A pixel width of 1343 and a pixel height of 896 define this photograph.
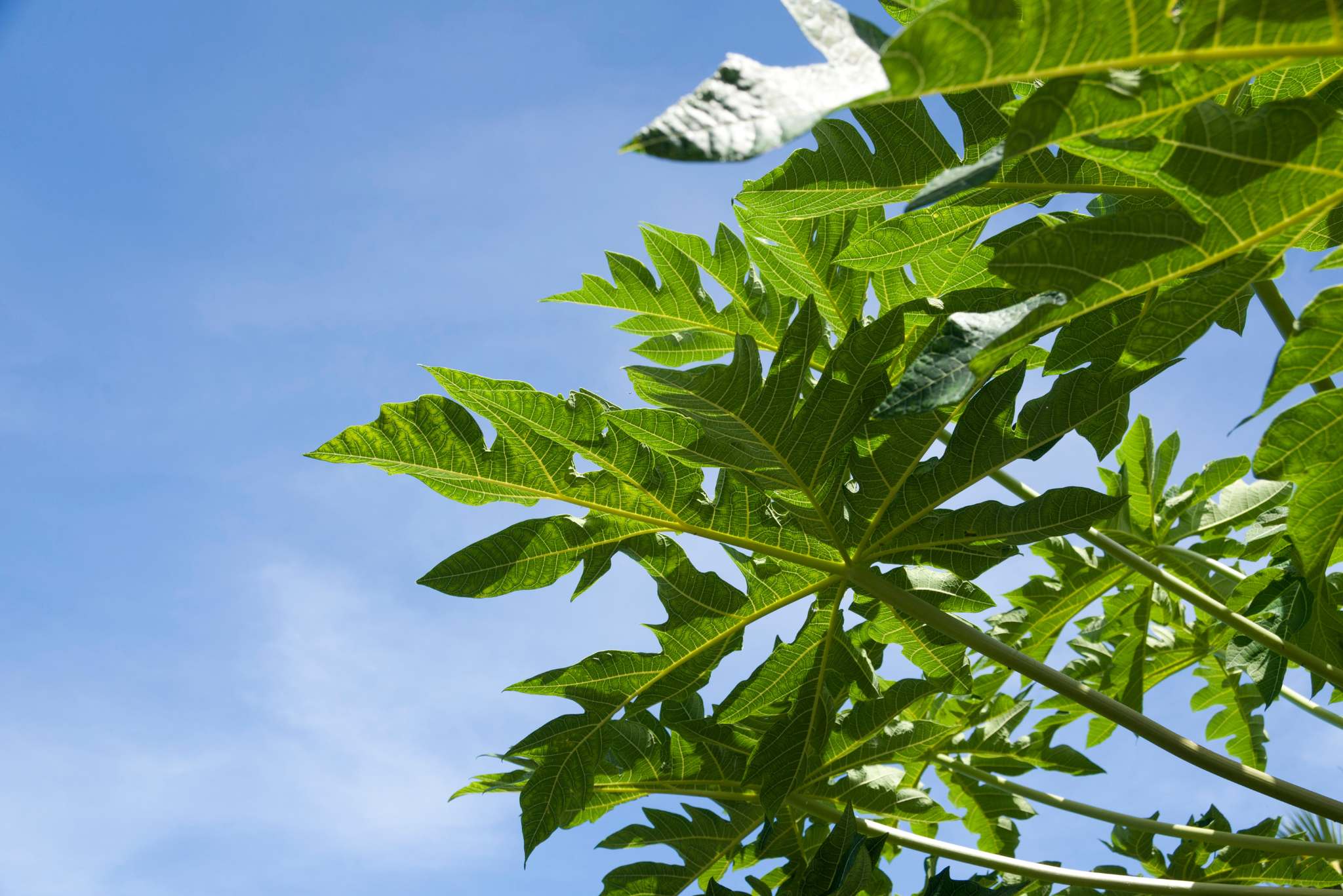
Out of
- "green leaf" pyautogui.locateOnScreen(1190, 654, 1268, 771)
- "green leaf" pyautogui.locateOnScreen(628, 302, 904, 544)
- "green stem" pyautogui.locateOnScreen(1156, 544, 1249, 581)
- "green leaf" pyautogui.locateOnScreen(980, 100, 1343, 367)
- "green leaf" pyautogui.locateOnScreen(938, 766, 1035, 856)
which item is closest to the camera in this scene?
"green leaf" pyautogui.locateOnScreen(980, 100, 1343, 367)

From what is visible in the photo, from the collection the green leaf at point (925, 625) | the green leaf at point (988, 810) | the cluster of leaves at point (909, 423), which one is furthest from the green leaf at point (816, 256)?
the green leaf at point (988, 810)

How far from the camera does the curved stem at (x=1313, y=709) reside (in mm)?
3138

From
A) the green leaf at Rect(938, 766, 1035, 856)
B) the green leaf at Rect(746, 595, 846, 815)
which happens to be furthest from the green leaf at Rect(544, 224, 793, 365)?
the green leaf at Rect(938, 766, 1035, 856)

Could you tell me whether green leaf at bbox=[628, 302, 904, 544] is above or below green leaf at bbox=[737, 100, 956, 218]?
below

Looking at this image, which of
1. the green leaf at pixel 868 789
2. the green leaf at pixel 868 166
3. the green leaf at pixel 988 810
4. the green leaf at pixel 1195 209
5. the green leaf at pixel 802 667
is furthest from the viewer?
the green leaf at pixel 988 810

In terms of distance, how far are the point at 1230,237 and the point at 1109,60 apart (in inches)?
15.9

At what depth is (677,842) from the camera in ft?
9.04

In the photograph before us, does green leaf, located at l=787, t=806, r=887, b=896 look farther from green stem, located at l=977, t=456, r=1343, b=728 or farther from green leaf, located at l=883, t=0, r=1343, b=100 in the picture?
green leaf, located at l=883, t=0, r=1343, b=100

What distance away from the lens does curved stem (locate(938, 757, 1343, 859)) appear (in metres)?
2.25

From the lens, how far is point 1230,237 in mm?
1354

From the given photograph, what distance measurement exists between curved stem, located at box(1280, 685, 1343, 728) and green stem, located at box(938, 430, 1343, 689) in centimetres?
57

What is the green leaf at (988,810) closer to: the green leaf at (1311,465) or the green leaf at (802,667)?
the green leaf at (802,667)

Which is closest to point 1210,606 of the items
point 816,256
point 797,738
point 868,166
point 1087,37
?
point 797,738

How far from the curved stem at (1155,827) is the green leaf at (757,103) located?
2081 millimetres
